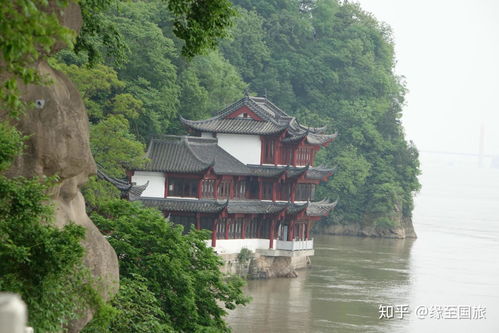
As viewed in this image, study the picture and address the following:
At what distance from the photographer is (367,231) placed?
9000cm

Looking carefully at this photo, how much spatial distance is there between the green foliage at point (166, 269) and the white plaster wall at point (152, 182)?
2568 centimetres

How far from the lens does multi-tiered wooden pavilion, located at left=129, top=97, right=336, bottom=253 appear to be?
175ft

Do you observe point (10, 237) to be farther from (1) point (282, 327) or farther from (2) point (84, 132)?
(1) point (282, 327)

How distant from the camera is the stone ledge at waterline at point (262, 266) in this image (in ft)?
179

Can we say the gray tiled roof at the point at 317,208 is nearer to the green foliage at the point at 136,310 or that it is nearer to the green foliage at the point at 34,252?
the green foliage at the point at 136,310

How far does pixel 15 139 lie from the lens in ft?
52.2

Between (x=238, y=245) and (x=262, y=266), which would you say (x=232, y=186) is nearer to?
(x=238, y=245)

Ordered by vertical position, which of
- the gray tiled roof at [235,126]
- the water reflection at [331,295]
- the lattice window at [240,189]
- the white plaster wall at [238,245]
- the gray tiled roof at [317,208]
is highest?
the gray tiled roof at [235,126]

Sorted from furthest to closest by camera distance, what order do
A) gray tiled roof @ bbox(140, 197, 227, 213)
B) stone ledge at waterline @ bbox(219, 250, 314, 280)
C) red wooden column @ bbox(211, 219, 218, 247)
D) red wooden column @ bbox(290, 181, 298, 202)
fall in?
red wooden column @ bbox(290, 181, 298, 202), stone ledge at waterline @ bbox(219, 250, 314, 280), red wooden column @ bbox(211, 219, 218, 247), gray tiled roof @ bbox(140, 197, 227, 213)

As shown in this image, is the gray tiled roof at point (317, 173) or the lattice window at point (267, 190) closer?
the lattice window at point (267, 190)

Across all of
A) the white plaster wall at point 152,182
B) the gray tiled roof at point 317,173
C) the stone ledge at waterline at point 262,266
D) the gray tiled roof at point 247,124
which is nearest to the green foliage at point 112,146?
the white plaster wall at point 152,182

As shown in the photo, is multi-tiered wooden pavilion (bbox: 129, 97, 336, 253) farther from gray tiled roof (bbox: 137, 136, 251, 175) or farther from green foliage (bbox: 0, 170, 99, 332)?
green foliage (bbox: 0, 170, 99, 332)

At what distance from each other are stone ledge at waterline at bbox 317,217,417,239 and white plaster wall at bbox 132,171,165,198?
1467 inches

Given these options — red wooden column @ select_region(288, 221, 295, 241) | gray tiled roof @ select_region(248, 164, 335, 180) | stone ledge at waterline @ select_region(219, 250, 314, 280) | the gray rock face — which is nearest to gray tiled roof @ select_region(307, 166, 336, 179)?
gray tiled roof @ select_region(248, 164, 335, 180)
